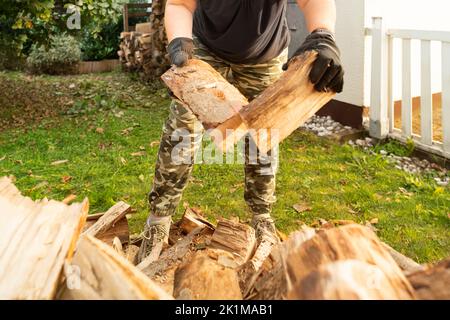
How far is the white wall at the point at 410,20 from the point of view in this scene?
4.92 meters

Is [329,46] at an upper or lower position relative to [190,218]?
upper

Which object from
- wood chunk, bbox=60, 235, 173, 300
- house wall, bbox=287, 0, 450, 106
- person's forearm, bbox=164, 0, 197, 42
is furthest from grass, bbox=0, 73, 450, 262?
wood chunk, bbox=60, 235, 173, 300

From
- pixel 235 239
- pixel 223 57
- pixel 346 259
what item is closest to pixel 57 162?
pixel 223 57

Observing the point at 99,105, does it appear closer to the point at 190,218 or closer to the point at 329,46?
the point at 190,218

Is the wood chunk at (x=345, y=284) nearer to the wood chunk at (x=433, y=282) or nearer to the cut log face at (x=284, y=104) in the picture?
the wood chunk at (x=433, y=282)

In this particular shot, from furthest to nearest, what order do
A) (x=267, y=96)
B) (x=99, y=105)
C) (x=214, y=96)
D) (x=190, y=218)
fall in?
(x=99, y=105) → (x=190, y=218) → (x=214, y=96) → (x=267, y=96)

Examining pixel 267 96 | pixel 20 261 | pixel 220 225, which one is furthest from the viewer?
pixel 220 225

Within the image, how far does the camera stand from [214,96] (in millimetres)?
1889

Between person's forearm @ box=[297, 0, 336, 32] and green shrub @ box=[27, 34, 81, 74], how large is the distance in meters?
8.91

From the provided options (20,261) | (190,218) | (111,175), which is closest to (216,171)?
(111,175)

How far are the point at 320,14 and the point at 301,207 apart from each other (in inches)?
63.7

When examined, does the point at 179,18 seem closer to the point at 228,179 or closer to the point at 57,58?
the point at 228,179

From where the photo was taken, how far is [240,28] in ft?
8.41
